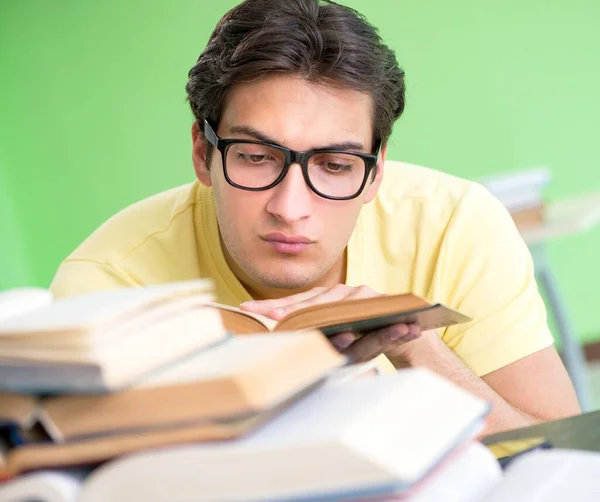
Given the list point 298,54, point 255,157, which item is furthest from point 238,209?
point 298,54

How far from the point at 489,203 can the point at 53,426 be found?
132cm

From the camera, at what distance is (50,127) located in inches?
189

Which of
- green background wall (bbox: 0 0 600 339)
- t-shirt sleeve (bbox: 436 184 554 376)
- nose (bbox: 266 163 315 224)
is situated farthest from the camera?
green background wall (bbox: 0 0 600 339)

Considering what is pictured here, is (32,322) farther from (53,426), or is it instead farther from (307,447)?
(307,447)

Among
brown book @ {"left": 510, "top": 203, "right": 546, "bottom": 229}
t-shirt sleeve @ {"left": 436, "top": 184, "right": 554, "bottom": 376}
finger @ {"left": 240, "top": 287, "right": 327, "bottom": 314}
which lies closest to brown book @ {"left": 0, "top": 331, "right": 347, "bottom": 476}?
finger @ {"left": 240, "top": 287, "right": 327, "bottom": 314}

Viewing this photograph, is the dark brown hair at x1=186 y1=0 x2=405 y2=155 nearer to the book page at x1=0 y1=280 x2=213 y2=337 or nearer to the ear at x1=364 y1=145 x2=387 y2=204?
the ear at x1=364 y1=145 x2=387 y2=204

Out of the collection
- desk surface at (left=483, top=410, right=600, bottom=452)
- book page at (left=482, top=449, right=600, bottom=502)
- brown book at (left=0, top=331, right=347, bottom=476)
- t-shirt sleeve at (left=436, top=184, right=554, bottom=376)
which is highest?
brown book at (left=0, top=331, right=347, bottom=476)

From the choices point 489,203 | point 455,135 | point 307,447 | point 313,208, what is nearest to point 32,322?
point 307,447

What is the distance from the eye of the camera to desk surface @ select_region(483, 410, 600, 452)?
0.81 meters

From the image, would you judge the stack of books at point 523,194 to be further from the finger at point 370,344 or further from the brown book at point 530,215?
the finger at point 370,344

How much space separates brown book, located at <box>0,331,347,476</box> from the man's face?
91 cm

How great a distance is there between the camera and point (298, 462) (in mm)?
499

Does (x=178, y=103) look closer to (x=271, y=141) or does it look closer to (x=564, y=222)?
(x=564, y=222)

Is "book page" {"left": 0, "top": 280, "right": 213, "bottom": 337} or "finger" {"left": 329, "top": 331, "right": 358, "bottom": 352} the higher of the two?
"book page" {"left": 0, "top": 280, "right": 213, "bottom": 337}
